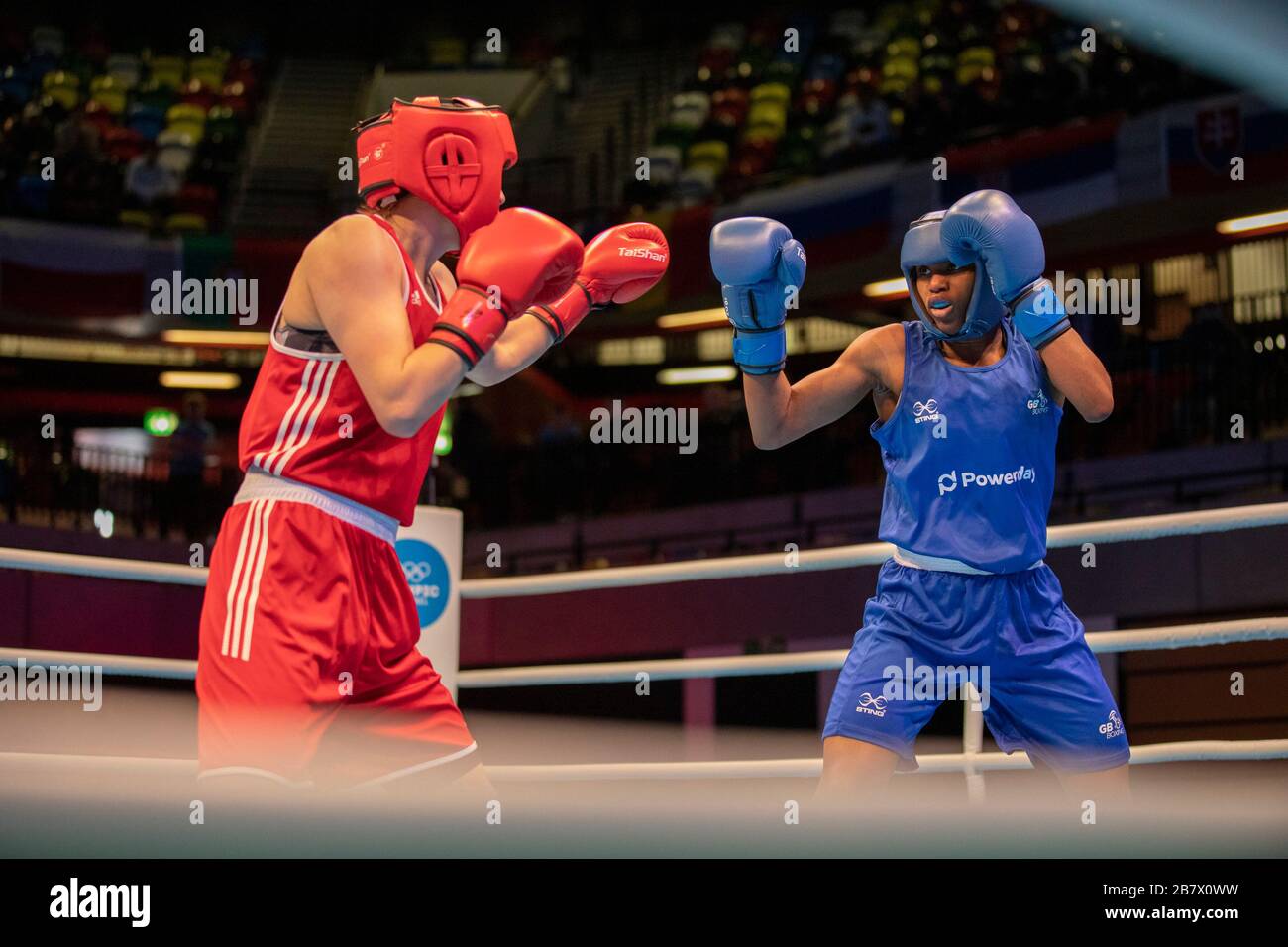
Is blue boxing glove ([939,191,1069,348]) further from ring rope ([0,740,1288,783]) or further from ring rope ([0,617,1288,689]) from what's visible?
ring rope ([0,740,1288,783])

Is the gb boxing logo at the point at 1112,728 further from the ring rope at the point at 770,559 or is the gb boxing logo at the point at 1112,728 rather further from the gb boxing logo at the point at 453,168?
the gb boxing logo at the point at 453,168

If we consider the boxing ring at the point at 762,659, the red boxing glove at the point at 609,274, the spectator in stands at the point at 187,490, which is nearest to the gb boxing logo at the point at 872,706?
the boxing ring at the point at 762,659

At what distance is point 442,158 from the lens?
6.70 ft

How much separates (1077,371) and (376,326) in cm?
107

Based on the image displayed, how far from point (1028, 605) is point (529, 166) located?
11.3m

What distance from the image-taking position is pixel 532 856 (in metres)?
0.97

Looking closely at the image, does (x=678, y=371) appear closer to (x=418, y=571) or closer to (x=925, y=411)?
(x=418, y=571)

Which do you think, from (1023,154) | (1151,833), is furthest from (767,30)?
(1151,833)

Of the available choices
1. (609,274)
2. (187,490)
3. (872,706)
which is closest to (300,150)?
(187,490)

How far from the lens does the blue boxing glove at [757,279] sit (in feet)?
7.68

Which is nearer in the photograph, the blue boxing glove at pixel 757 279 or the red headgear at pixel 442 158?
the red headgear at pixel 442 158

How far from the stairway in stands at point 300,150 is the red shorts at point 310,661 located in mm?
10764
